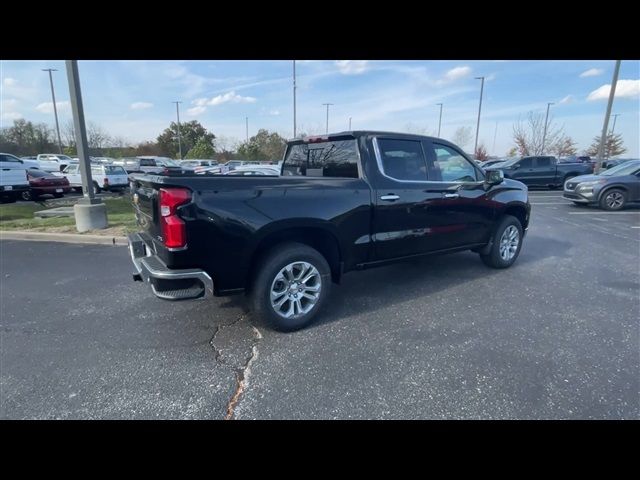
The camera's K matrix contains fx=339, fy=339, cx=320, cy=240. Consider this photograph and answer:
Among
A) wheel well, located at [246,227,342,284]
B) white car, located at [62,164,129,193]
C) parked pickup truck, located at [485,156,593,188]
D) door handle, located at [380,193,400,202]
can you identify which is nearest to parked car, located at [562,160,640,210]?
parked pickup truck, located at [485,156,593,188]

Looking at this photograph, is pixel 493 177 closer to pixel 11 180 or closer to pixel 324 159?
pixel 324 159

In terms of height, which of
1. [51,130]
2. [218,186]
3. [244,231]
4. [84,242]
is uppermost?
[51,130]

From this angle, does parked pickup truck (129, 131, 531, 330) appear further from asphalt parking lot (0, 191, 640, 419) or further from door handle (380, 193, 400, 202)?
asphalt parking lot (0, 191, 640, 419)

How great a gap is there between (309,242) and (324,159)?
1237 millimetres

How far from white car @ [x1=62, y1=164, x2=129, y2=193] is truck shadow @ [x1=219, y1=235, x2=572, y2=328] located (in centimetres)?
1570

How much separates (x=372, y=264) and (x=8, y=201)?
50.3 ft

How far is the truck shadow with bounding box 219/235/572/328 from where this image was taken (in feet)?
12.9

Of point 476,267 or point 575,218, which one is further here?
point 575,218

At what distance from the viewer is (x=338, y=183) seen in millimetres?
3512

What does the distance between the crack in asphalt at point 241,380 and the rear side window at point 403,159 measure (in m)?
2.32

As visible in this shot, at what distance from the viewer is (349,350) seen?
3.01 meters

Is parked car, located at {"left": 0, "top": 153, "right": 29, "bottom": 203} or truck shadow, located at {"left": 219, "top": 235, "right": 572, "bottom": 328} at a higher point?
parked car, located at {"left": 0, "top": 153, "right": 29, "bottom": 203}
